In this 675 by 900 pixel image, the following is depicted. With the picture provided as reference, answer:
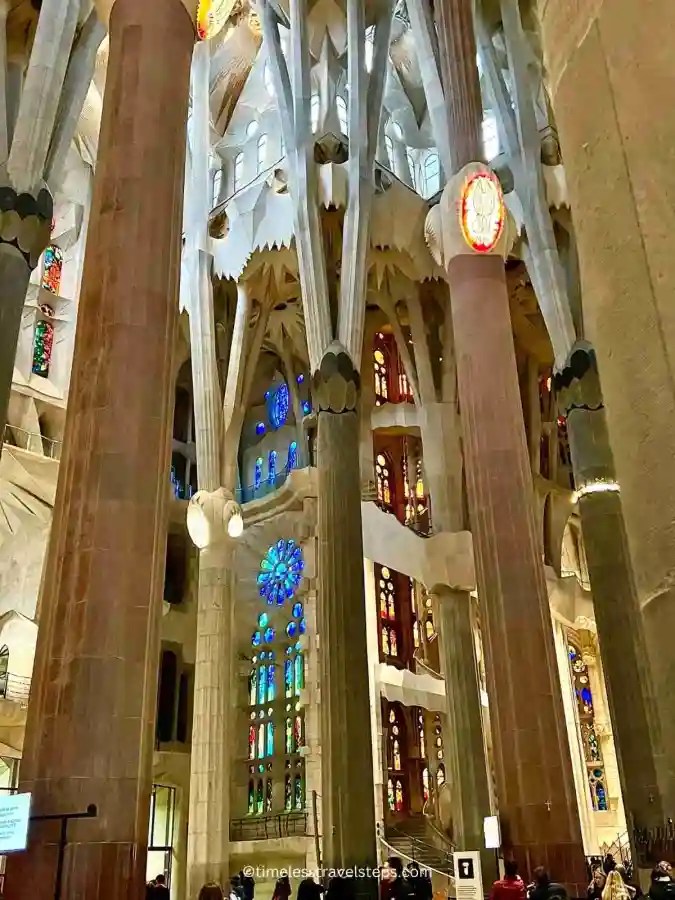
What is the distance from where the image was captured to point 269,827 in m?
17.5

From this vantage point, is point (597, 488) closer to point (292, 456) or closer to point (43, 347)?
point (292, 456)

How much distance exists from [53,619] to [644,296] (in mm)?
4710

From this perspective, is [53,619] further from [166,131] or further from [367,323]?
[367,323]

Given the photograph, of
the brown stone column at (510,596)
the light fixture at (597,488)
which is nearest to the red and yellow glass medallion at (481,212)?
the brown stone column at (510,596)

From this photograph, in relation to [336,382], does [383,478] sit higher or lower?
higher

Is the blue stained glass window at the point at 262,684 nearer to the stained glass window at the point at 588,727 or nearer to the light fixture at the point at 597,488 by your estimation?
the stained glass window at the point at 588,727

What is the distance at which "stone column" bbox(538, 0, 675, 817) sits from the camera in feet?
5.47

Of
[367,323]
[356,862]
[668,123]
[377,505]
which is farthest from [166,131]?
[367,323]

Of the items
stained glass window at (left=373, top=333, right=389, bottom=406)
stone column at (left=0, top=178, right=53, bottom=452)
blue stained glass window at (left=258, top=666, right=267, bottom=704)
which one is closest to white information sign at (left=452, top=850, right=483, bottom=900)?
stone column at (left=0, top=178, right=53, bottom=452)

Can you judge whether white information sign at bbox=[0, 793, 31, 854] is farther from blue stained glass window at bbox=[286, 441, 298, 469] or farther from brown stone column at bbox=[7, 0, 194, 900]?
blue stained glass window at bbox=[286, 441, 298, 469]

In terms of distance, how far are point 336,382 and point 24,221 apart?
18.0 ft

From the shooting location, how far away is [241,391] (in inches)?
709

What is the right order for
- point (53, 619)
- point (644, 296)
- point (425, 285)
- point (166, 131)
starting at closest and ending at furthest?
point (644, 296), point (53, 619), point (166, 131), point (425, 285)

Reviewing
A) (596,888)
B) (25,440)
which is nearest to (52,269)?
(25,440)
